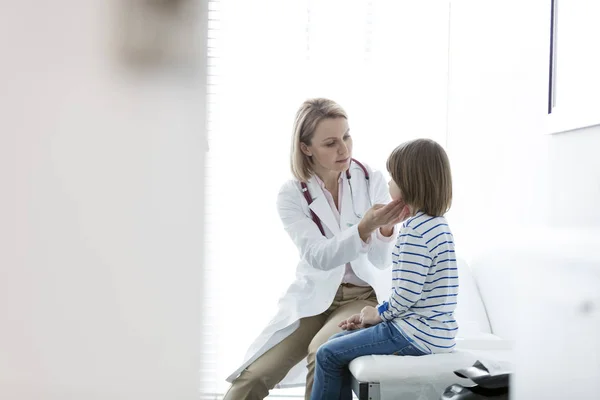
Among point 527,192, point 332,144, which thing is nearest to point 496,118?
point 527,192

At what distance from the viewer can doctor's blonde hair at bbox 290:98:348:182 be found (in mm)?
2049

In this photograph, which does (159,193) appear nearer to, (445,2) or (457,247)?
(457,247)

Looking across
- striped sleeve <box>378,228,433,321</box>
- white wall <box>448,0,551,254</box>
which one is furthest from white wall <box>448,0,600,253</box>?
striped sleeve <box>378,228,433,321</box>

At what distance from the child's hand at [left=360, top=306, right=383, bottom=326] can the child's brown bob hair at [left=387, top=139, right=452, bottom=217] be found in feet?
1.04

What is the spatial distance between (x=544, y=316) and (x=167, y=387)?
0.60 m

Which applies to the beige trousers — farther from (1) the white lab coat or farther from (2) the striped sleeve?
(2) the striped sleeve

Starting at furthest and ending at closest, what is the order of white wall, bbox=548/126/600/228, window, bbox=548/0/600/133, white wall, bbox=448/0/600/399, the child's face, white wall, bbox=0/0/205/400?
the child's face, window, bbox=548/0/600/133, white wall, bbox=548/126/600/228, white wall, bbox=448/0/600/399, white wall, bbox=0/0/205/400

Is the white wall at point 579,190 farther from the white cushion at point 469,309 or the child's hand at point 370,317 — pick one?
the white cushion at point 469,309

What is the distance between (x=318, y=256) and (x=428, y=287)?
1.24 feet

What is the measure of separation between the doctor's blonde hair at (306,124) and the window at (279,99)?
688mm

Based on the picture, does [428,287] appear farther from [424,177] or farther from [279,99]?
[279,99]

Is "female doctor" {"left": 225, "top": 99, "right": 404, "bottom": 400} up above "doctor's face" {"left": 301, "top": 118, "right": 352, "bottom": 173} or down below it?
below

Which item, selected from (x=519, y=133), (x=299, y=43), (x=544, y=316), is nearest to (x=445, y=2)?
(x=299, y=43)

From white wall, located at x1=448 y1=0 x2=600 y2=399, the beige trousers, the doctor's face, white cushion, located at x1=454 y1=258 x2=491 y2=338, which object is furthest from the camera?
white cushion, located at x1=454 y1=258 x2=491 y2=338
